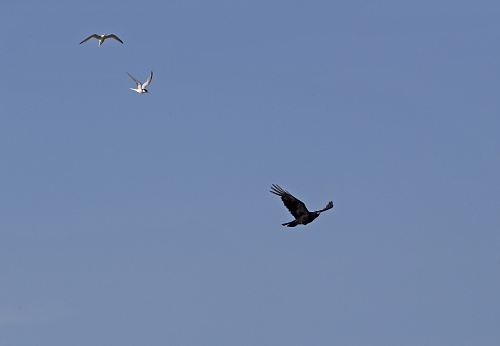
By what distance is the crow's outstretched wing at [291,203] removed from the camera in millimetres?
146000

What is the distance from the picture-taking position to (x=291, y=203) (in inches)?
5773

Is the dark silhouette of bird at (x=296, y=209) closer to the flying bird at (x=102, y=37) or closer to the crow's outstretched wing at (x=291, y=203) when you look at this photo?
the crow's outstretched wing at (x=291, y=203)

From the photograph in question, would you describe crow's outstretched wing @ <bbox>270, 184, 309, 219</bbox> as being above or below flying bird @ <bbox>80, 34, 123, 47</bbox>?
below

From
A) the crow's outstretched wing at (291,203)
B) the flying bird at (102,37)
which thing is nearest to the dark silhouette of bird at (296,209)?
the crow's outstretched wing at (291,203)

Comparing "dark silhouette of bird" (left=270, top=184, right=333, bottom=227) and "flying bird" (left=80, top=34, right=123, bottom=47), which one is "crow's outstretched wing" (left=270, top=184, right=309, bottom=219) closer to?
"dark silhouette of bird" (left=270, top=184, right=333, bottom=227)

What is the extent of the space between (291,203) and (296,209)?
39.4 inches

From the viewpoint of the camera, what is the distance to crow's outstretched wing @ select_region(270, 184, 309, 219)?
479 ft

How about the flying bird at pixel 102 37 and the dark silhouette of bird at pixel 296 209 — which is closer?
the dark silhouette of bird at pixel 296 209

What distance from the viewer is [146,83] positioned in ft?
570

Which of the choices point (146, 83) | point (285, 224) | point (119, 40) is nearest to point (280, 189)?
point (285, 224)

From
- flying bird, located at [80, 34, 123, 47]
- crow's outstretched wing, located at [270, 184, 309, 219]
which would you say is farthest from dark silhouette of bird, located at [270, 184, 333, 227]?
flying bird, located at [80, 34, 123, 47]

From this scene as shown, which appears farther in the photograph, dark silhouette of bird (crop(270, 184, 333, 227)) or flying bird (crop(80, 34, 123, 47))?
flying bird (crop(80, 34, 123, 47))

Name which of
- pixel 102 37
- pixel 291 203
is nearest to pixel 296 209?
pixel 291 203

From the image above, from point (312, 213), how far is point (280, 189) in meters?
4.50
